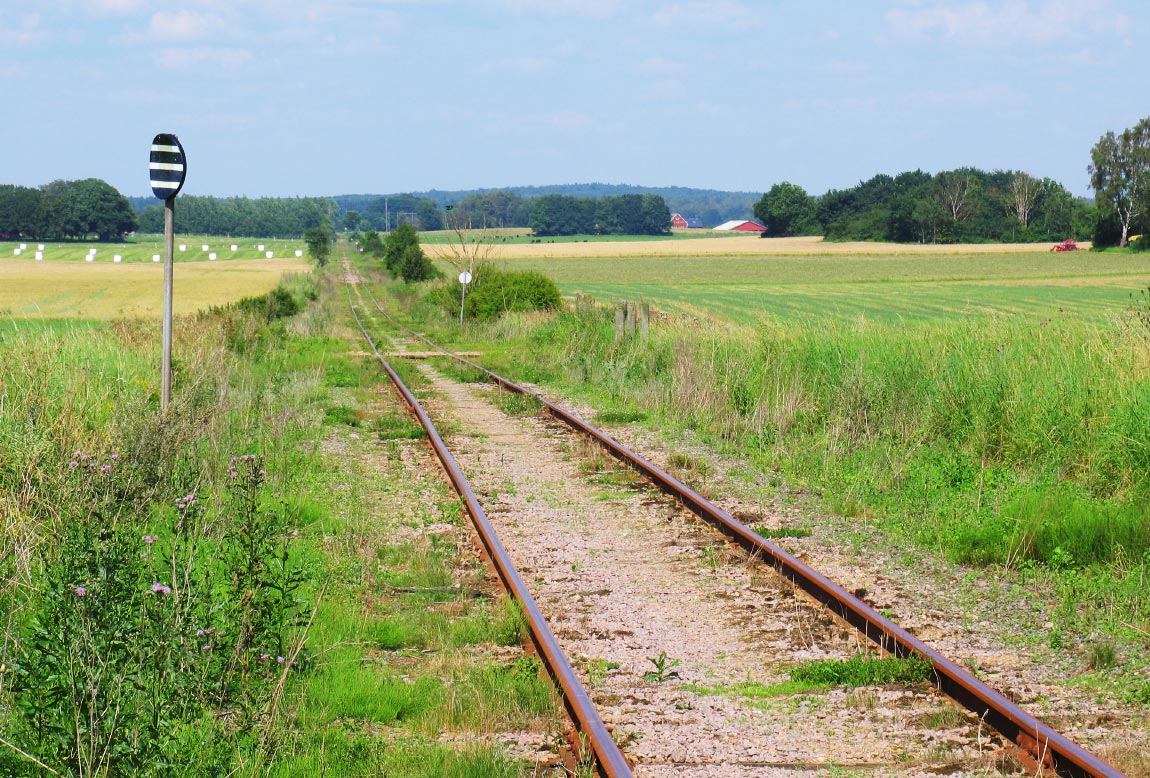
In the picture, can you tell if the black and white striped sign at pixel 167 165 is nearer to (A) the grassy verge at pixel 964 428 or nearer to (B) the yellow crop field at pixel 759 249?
(A) the grassy verge at pixel 964 428

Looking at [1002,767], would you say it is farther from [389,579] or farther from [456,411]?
[456,411]

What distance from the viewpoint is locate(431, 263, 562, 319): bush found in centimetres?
3612

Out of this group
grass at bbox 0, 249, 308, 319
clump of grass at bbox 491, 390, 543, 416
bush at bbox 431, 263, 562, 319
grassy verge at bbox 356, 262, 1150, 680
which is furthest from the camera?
grass at bbox 0, 249, 308, 319

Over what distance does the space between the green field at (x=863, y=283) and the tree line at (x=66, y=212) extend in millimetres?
85119

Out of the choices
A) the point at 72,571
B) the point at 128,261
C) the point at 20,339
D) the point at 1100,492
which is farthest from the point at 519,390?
the point at 128,261

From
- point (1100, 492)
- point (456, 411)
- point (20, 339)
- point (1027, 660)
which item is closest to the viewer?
point (1027, 660)

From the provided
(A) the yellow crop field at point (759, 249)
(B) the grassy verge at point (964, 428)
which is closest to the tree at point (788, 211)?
(A) the yellow crop field at point (759, 249)

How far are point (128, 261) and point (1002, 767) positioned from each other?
128456 mm

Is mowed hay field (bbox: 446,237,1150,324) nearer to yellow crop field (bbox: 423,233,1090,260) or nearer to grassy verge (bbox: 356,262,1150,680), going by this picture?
yellow crop field (bbox: 423,233,1090,260)

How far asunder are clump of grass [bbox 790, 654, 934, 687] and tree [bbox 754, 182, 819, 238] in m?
165

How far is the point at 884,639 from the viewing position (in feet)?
20.3

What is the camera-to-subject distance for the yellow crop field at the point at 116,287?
49.1 metres

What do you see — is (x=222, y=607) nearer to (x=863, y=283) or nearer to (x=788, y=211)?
(x=863, y=283)

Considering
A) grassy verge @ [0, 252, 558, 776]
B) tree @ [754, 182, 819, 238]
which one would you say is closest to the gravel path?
grassy verge @ [0, 252, 558, 776]
